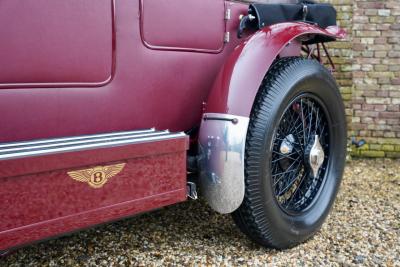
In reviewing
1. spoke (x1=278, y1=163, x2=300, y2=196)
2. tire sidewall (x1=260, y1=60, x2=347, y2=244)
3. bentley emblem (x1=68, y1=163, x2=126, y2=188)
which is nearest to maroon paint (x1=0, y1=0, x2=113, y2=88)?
bentley emblem (x1=68, y1=163, x2=126, y2=188)

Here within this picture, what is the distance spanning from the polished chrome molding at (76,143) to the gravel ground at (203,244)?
2.30ft

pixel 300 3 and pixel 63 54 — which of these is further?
pixel 300 3

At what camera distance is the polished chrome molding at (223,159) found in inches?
67.4

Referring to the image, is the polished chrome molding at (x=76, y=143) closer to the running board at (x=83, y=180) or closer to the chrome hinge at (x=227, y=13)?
the running board at (x=83, y=180)

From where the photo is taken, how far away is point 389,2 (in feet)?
13.1

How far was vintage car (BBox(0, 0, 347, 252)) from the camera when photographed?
135cm

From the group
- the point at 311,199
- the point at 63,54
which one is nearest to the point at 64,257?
the point at 63,54

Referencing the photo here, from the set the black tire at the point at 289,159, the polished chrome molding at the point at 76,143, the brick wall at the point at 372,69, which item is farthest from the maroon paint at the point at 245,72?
the brick wall at the point at 372,69

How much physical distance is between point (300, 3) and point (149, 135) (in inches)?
56.1

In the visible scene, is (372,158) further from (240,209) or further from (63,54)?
(63,54)

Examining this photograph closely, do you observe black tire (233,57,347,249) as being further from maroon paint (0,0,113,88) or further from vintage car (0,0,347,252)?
maroon paint (0,0,113,88)

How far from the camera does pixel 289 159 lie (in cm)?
217

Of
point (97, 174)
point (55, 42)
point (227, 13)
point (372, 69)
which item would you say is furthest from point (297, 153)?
point (372, 69)

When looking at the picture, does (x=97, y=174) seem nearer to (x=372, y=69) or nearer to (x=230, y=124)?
(x=230, y=124)
